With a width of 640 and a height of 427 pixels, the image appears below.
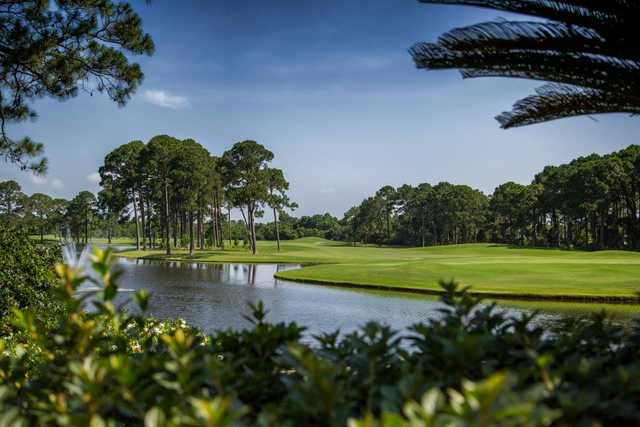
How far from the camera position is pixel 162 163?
5559cm

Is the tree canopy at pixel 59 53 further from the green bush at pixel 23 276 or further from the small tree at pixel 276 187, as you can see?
the small tree at pixel 276 187

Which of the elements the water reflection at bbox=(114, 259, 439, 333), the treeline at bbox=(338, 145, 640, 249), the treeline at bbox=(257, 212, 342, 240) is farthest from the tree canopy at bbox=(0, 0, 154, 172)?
the treeline at bbox=(257, 212, 342, 240)

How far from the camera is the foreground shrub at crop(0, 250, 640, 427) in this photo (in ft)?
4.02

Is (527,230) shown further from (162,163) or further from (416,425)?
(416,425)

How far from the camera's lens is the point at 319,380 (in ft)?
4.56

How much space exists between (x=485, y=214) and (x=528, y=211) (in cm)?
1066

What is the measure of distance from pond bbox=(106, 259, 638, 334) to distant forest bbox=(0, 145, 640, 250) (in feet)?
97.6

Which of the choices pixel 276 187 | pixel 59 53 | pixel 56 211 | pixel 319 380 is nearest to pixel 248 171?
pixel 276 187

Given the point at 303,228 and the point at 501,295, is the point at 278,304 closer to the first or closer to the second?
the point at 501,295

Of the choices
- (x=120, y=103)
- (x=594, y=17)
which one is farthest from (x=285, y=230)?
(x=594, y=17)

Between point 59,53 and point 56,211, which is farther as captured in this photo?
point 56,211

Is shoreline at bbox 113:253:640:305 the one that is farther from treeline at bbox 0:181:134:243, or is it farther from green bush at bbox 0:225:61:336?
treeline at bbox 0:181:134:243

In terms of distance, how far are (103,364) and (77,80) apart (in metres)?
9.60

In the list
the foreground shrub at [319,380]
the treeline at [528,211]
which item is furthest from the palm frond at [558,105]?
the treeline at [528,211]
